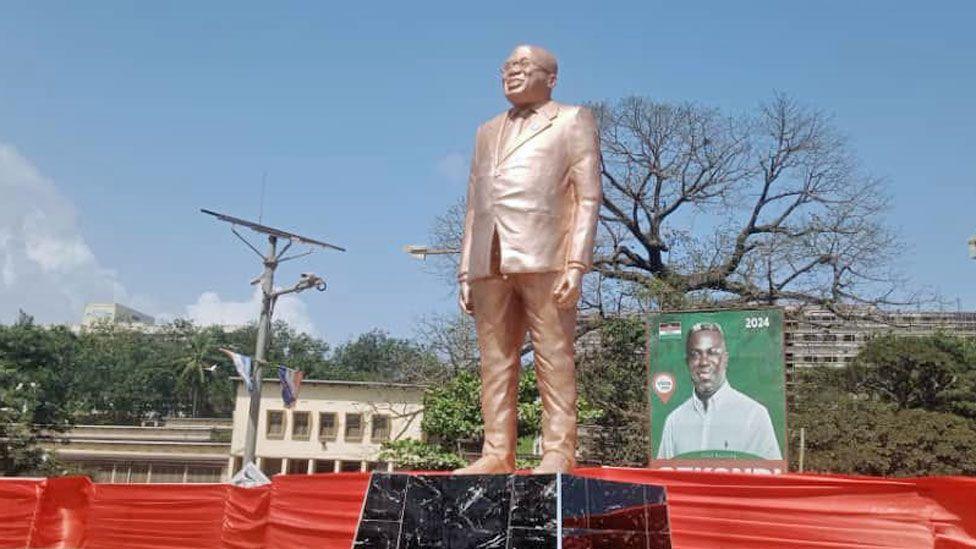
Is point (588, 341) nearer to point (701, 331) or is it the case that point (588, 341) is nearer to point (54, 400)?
point (701, 331)

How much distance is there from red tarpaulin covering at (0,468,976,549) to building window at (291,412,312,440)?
24373mm

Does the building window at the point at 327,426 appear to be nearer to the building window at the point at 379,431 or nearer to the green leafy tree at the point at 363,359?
the building window at the point at 379,431

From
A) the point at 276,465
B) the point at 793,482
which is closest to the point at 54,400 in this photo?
the point at 276,465

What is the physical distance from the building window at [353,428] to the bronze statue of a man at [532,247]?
3027 centimetres

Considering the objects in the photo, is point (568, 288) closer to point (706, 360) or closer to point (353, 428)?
point (706, 360)

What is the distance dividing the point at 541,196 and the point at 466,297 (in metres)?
0.88

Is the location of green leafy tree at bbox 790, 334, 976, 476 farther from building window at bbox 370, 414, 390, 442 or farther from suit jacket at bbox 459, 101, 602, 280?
building window at bbox 370, 414, 390, 442

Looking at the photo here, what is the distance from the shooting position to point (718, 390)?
1284 cm

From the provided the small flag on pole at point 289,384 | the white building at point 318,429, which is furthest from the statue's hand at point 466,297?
the white building at point 318,429

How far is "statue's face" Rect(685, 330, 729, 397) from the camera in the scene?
1282 cm

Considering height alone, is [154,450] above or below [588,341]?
below

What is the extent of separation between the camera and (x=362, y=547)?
4957 millimetres

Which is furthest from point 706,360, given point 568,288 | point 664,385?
point 568,288

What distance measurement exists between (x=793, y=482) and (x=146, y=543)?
7.18 m
